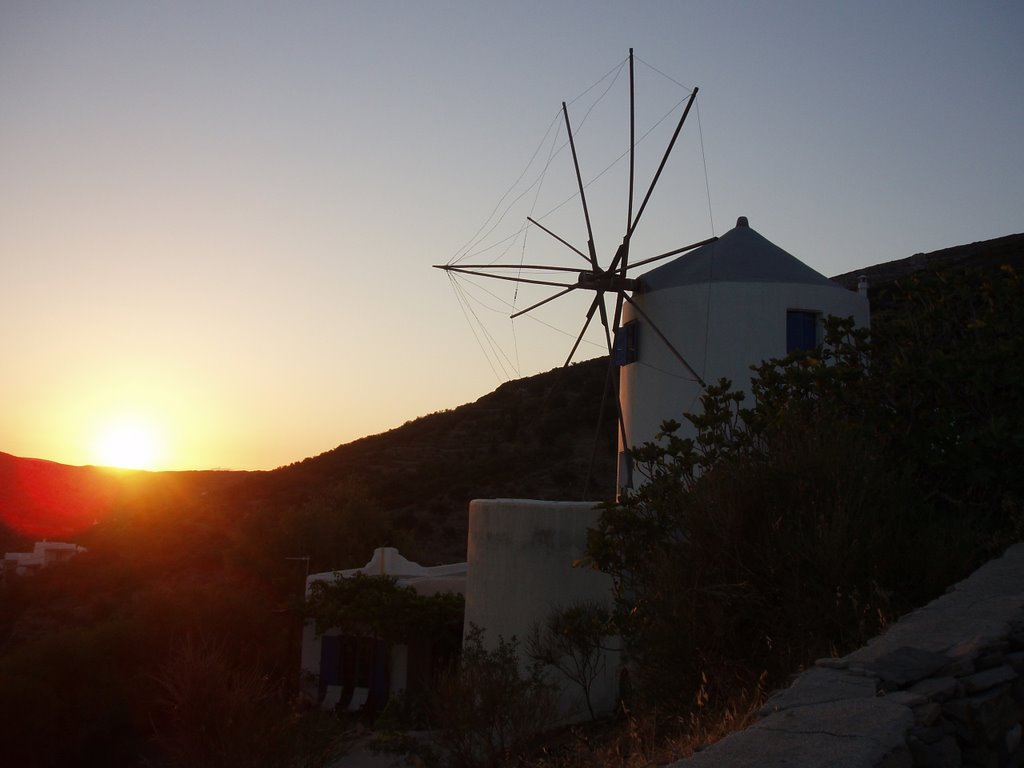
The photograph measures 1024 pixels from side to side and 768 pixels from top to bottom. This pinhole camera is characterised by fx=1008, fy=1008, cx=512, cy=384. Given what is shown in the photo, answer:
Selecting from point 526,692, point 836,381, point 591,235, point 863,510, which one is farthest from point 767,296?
point 863,510

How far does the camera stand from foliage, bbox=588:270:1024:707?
6.71 meters

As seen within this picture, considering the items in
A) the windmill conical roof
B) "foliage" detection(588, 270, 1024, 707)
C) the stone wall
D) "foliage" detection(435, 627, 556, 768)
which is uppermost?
the windmill conical roof

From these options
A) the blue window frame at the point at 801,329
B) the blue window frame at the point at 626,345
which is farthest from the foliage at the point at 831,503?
the blue window frame at the point at 626,345

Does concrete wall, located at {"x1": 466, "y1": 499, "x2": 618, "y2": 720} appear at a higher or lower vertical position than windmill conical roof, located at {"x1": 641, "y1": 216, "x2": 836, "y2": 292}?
lower

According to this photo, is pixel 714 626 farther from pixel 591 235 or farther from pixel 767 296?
pixel 591 235

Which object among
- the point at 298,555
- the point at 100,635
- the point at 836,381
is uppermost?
the point at 836,381

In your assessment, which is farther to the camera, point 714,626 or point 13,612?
point 13,612

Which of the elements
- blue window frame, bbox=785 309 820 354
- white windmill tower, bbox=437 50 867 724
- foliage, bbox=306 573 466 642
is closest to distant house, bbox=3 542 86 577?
foliage, bbox=306 573 466 642

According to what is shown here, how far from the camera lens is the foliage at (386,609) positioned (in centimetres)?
1734

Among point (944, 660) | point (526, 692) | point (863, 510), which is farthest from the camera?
point (526, 692)

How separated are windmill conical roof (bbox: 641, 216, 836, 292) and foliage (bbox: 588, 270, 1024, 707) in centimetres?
481

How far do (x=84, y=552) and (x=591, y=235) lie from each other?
2318 cm

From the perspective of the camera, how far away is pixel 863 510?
22.7 ft

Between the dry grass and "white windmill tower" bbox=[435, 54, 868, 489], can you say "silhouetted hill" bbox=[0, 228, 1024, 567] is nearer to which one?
"white windmill tower" bbox=[435, 54, 868, 489]
